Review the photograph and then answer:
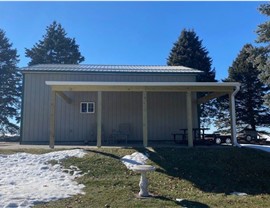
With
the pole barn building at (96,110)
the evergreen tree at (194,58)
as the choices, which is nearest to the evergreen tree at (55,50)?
the evergreen tree at (194,58)

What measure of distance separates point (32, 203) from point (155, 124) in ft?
30.1

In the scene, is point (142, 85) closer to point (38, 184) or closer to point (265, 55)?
point (38, 184)

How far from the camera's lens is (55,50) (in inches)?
1401

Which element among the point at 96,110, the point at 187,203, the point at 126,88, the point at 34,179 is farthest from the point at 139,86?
the point at 187,203

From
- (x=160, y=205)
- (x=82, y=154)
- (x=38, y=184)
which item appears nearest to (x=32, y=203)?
(x=38, y=184)

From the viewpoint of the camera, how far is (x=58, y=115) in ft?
46.4

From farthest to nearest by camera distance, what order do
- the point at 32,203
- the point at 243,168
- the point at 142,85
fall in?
the point at 142,85, the point at 243,168, the point at 32,203

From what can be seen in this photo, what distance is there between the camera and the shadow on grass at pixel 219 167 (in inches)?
310

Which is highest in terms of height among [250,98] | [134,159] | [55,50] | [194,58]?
[55,50]

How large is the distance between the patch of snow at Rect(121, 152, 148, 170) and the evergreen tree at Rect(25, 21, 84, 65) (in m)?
27.6

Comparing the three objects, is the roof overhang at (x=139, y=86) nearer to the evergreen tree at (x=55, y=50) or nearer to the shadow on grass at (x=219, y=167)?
the shadow on grass at (x=219, y=167)

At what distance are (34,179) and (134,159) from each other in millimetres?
3213

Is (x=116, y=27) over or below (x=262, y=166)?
over

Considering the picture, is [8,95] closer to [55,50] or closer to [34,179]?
[55,50]
